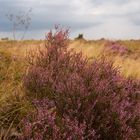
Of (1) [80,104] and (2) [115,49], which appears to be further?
(2) [115,49]

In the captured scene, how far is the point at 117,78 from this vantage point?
6.88m

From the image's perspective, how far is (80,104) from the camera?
5598 millimetres

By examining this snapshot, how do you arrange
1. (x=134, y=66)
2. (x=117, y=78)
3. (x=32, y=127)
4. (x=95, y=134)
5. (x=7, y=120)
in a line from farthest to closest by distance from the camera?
(x=134, y=66)
(x=117, y=78)
(x=7, y=120)
(x=95, y=134)
(x=32, y=127)

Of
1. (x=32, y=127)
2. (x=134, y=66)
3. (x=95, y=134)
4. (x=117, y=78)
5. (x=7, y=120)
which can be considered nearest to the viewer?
(x=32, y=127)

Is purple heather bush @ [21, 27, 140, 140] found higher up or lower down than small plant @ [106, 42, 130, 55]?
higher up

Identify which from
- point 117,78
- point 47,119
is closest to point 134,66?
point 117,78

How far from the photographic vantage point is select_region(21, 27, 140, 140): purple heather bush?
205 inches

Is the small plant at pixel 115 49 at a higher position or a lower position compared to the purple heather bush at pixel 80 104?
lower

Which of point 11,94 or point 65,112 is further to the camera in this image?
point 11,94

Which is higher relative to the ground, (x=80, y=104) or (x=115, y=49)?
(x=80, y=104)

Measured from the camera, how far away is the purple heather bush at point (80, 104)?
5.20 meters

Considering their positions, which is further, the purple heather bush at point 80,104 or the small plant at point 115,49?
the small plant at point 115,49

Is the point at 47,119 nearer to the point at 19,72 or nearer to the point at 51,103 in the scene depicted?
the point at 51,103

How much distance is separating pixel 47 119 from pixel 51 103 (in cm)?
74
